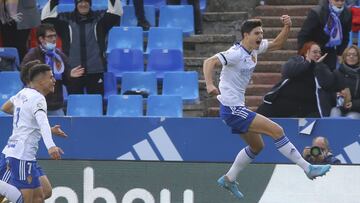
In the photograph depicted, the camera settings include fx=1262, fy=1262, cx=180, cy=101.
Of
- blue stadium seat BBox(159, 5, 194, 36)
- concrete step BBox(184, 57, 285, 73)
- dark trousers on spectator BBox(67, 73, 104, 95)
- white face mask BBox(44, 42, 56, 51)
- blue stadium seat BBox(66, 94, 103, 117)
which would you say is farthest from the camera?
blue stadium seat BBox(159, 5, 194, 36)

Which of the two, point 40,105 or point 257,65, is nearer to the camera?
point 40,105

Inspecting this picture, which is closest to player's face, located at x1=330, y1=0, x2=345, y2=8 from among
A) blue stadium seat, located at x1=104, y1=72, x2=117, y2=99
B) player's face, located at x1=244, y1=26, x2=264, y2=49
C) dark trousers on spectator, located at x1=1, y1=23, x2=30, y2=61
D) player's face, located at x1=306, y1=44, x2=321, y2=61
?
player's face, located at x1=306, y1=44, x2=321, y2=61

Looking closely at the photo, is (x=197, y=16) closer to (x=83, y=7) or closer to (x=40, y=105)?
(x=83, y=7)

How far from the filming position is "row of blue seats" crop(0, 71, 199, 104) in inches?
648

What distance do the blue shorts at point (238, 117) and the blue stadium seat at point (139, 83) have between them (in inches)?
131

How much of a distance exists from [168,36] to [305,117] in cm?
246

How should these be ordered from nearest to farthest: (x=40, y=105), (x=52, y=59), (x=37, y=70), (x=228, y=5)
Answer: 1. (x=40, y=105)
2. (x=37, y=70)
3. (x=52, y=59)
4. (x=228, y=5)

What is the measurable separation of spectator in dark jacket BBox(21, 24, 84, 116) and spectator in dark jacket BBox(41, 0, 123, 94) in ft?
1.69

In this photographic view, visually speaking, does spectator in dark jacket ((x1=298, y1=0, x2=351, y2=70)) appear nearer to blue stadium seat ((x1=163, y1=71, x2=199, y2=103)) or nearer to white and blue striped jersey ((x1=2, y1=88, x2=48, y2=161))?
blue stadium seat ((x1=163, y1=71, x2=199, y2=103))

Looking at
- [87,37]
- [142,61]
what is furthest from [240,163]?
[87,37]

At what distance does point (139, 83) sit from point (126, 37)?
3.00 ft

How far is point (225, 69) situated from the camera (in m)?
13.3

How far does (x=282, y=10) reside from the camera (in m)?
18.1

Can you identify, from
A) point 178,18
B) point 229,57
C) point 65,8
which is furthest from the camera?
point 65,8
